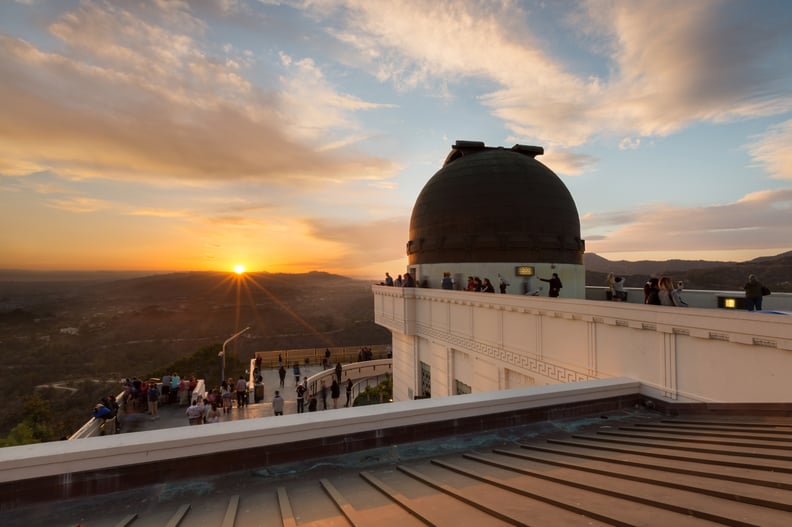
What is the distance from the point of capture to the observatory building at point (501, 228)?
1872 centimetres

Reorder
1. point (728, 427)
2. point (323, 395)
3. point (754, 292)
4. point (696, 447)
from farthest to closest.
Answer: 1. point (323, 395)
2. point (754, 292)
3. point (728, 427)
4. point (696, 447)

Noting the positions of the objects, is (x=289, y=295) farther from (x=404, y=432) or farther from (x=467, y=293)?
(x=404, y=432)

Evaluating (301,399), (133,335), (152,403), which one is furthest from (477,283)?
(133,335)

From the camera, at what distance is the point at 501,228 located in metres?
18.9

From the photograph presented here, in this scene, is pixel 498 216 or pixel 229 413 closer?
pixel 229 413

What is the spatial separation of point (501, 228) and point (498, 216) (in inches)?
25.1

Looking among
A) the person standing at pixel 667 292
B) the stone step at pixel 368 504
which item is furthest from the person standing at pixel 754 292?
the stone step at pixel 368 504

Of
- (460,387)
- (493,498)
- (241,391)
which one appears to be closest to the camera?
(493,498)

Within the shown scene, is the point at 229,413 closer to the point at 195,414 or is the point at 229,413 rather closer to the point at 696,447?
the point at 195,414

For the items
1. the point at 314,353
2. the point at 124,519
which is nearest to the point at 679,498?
the point at 124,519

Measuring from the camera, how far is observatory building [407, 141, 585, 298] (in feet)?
61.4

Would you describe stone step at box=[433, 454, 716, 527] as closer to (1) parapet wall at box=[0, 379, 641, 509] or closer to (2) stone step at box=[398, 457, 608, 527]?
(2) stone step at box=[398, 457, 608, 527]

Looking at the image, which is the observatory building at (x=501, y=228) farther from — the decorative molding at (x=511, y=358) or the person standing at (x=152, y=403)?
the person standing at (x=152, y=403)

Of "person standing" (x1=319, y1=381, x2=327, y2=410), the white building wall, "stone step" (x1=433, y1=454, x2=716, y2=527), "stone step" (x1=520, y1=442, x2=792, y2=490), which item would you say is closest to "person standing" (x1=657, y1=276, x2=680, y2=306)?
the white building wall
